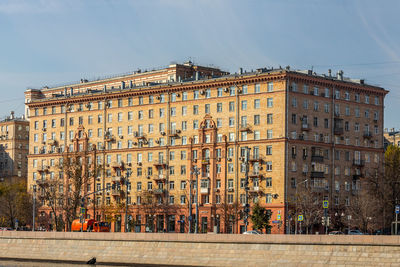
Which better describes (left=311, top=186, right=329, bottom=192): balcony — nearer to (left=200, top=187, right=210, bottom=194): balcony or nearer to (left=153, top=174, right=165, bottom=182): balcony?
(left=200, top=187, right=210, bottom=194): balcony

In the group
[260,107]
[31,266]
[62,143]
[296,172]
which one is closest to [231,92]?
[260,107]

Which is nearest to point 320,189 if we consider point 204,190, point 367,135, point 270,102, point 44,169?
point 367,135

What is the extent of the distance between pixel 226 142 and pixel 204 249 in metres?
51.9

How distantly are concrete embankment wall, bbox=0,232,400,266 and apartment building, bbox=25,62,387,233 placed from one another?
21.9 metres

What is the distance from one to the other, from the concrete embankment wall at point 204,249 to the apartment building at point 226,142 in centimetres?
2190

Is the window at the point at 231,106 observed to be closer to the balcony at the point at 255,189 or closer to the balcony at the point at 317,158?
the balcony at the point at 255,189

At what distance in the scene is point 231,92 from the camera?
14225 cm

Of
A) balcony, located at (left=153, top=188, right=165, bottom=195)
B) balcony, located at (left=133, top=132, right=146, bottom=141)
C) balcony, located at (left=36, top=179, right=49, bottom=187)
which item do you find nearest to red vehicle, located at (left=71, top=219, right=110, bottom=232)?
balcony, located at (left=153, top=188, right=165, bottom=195)

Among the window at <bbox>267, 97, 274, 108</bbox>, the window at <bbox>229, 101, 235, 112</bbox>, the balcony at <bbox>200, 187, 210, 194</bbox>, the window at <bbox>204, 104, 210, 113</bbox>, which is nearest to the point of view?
the window at <bbox>267, 97, 274, 108</bbox>

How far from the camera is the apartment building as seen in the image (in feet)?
447

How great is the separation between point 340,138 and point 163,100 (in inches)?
1242

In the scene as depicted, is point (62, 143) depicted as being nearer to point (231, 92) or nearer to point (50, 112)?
point (50, 112)

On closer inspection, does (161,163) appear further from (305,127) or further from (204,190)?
(305,127)

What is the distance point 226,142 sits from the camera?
466 ft
